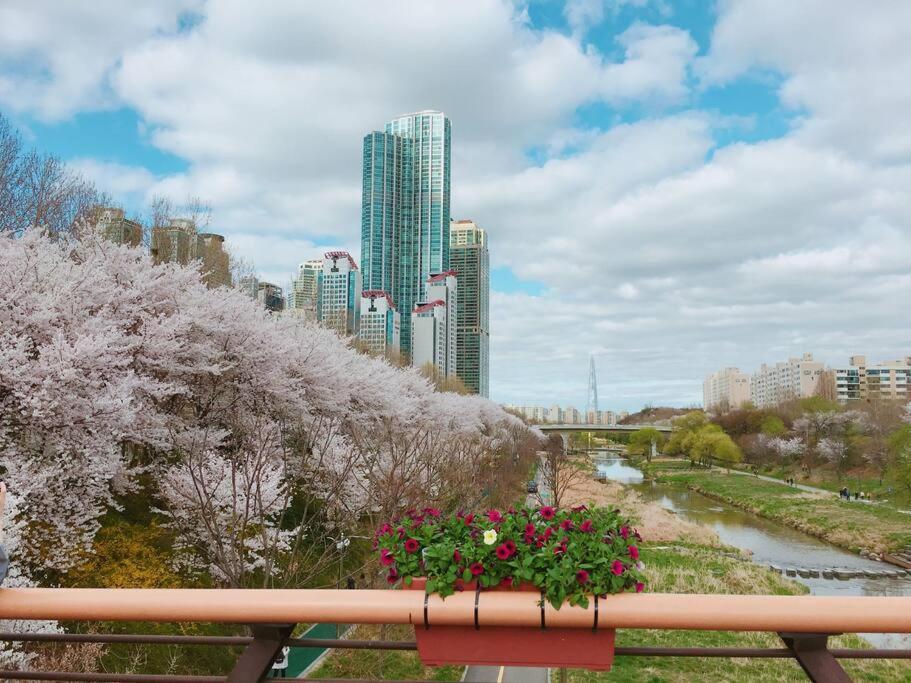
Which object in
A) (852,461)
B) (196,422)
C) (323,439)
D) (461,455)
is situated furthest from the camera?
(852,461)

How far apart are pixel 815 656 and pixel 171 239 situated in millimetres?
21946

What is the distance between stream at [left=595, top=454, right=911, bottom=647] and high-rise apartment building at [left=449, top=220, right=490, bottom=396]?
34.0 m

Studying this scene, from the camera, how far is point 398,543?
1924 mm

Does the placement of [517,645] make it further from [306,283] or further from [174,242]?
[306,283]

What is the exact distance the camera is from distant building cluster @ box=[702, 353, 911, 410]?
85.5m

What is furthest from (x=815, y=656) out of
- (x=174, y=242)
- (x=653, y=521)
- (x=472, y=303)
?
(x=472, y=303)

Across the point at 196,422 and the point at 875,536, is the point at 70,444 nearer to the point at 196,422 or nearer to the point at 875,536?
the point at 196,422

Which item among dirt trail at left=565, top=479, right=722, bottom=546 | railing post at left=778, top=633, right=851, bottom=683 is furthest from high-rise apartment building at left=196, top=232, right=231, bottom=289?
railing post at left=778, top=633, right=851, bottom=683

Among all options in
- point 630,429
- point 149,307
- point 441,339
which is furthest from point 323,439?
point 630,429

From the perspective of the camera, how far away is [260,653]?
1.65m

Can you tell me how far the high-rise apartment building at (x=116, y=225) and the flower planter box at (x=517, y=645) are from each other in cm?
1915

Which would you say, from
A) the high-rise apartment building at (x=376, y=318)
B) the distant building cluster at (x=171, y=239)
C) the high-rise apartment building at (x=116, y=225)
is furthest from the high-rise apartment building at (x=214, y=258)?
the high-rise apartment building at (x=376, y=318)

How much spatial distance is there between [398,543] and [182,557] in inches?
384

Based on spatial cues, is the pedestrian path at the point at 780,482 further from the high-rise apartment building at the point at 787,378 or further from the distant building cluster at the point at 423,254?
the high-rise apartment building at the point at 787,378
